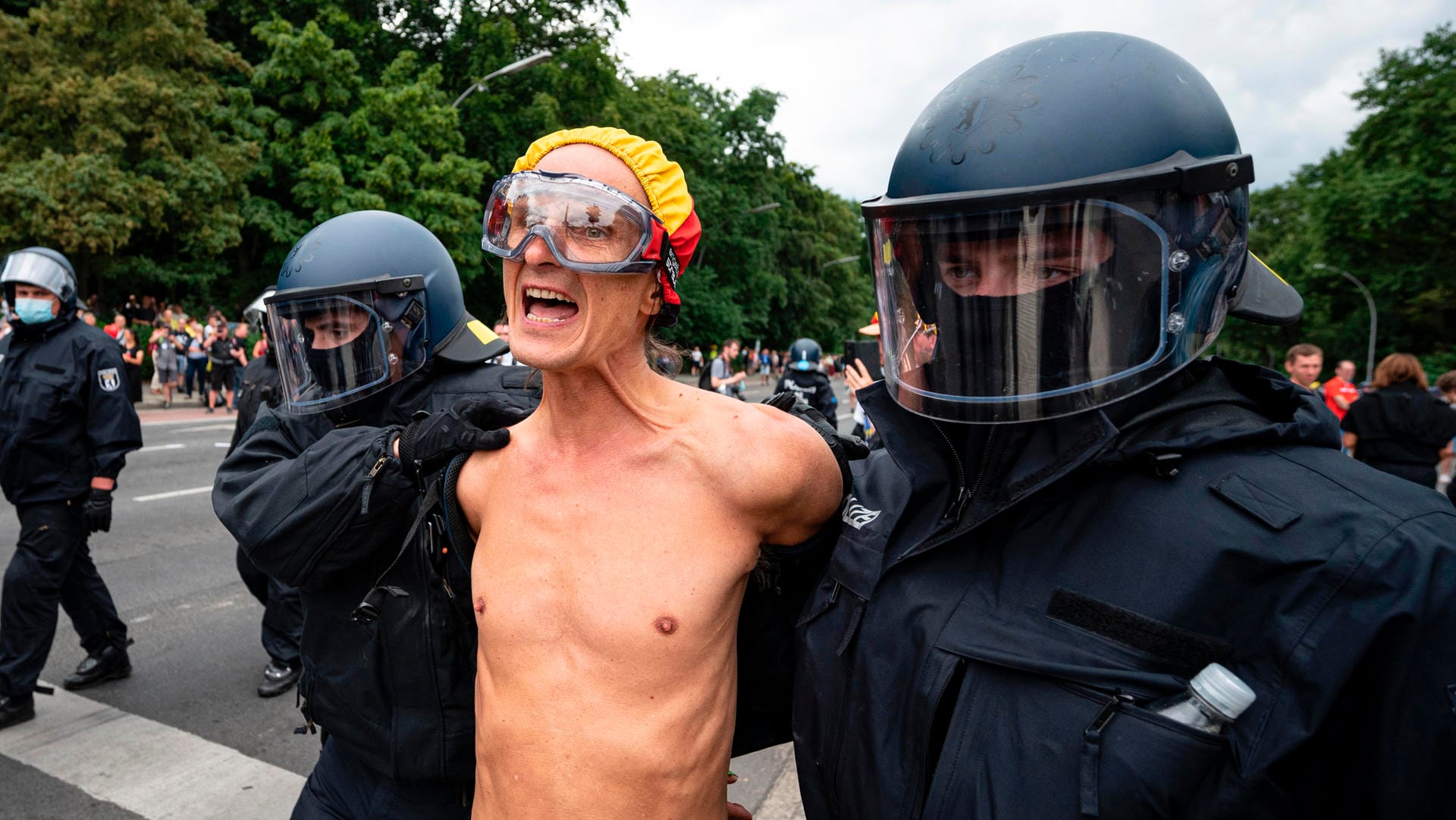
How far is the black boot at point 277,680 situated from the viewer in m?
4.62

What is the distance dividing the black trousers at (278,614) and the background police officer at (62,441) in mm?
680

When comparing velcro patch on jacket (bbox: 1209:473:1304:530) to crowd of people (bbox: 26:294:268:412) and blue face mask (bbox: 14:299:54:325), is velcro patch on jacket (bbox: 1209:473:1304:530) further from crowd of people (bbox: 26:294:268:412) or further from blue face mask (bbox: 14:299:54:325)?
crowd of people (bbox: 26:294:268:412)

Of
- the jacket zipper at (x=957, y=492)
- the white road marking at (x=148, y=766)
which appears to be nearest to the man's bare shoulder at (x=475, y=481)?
the jacket zipper at (x=957, y=492)

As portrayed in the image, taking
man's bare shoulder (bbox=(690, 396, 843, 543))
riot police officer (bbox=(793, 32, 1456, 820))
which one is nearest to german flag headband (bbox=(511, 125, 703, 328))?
man's bare shoulder (bbox=(690, 396, 843, 543))

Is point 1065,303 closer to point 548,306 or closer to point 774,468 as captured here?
point 774,468

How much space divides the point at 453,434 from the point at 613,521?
0.44 meters

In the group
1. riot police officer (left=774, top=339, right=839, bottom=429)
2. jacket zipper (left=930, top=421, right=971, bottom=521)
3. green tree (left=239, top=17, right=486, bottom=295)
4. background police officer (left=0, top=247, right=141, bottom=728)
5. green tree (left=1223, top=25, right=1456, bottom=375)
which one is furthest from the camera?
green tree (left=1223, top=25, right=1456, bottom=375)

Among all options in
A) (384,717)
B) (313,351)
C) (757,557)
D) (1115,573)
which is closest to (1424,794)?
(1115,573)

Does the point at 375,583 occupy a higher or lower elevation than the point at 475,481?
lower

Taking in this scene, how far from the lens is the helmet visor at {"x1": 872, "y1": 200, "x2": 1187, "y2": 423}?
137 cm

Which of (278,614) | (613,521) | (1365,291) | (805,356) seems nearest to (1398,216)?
(1365,291)

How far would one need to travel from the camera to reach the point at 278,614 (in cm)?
466

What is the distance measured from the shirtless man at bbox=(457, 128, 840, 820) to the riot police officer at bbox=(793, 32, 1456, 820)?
0.63 ft

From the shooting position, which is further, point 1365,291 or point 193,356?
point 1365,291
